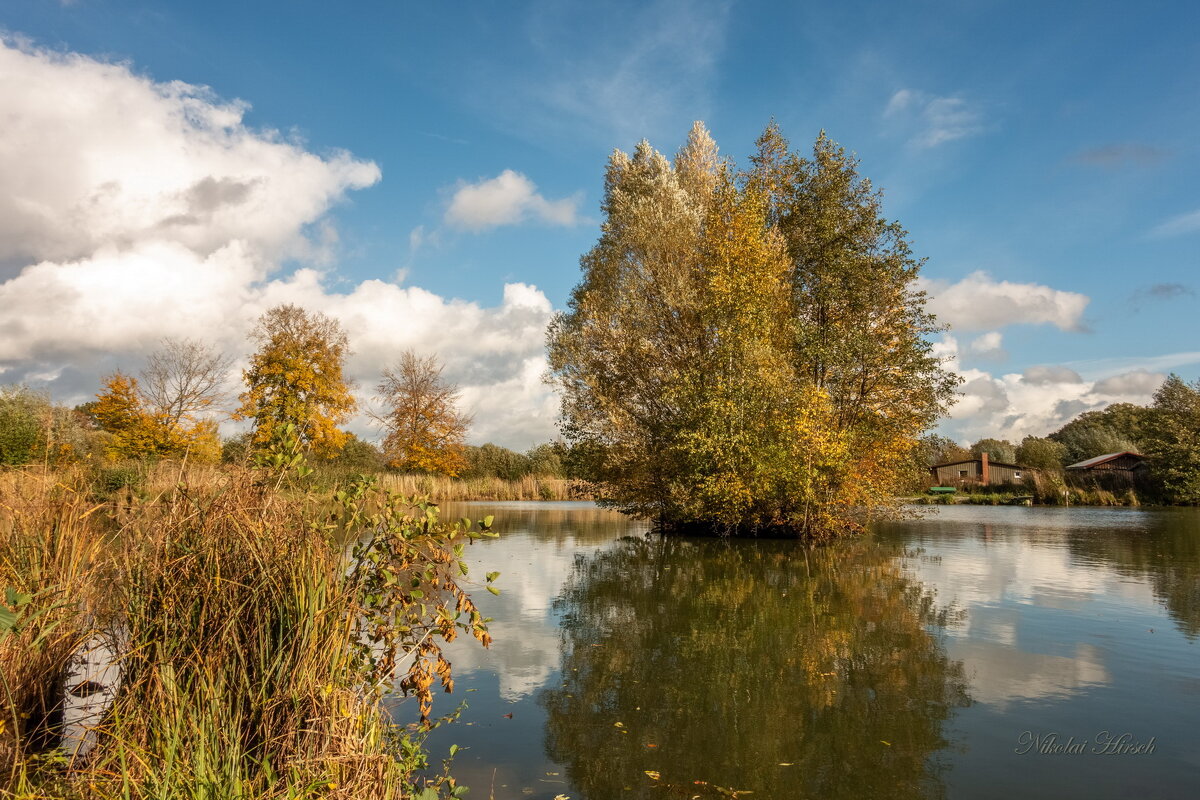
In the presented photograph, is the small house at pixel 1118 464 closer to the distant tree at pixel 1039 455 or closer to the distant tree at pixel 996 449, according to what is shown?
the distant tree at pixel 1039 455

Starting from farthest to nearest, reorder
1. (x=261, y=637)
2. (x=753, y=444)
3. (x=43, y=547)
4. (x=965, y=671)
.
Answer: (x=753, y=444), (x=965, y=671), (x=43, y=547), (x=261, y=637)

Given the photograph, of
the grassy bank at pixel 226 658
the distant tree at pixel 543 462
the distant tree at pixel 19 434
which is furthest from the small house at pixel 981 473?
the grassy bank at pixel 226 658

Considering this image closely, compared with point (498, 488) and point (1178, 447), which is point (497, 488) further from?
point (1178, 447)

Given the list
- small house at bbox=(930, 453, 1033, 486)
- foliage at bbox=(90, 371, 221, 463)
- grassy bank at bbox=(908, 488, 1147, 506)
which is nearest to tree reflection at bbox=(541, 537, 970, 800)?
foliage at bbox=(90, 371, 221, 463)

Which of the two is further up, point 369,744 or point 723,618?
point 369,744

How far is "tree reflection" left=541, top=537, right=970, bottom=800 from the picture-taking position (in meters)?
4.64

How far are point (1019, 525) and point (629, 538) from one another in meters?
17.5

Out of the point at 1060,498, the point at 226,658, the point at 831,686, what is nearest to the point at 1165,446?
the point at 1060,498

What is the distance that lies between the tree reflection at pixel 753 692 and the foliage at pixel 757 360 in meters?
8.20

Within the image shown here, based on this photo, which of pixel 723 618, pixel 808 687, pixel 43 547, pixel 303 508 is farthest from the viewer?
pixel 723 618

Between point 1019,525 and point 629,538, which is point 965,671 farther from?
point 1019,525

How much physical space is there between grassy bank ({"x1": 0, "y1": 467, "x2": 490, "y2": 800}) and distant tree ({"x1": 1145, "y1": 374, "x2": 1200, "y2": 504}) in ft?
191

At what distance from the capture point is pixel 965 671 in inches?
279

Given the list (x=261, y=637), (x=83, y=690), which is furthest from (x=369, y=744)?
(x=83, y=690)
